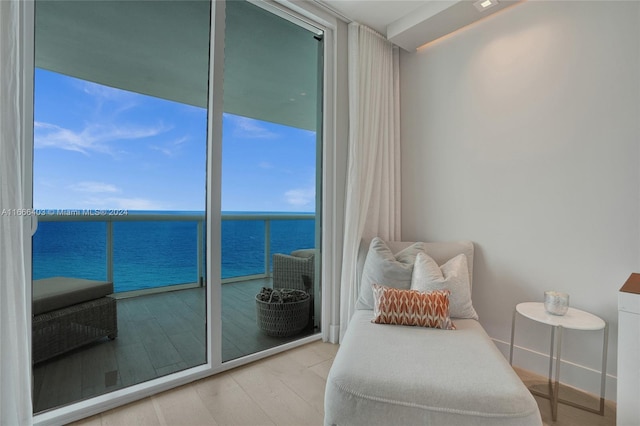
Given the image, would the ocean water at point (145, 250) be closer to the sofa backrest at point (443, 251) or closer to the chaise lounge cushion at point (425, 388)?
the sofa backrest at point (443, 251)

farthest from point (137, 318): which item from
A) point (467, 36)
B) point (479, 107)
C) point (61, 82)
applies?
point (467, 36)

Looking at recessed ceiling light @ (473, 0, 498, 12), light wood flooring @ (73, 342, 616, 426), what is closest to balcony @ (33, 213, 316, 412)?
light wood flooring @ (73, 342, 616, 426)

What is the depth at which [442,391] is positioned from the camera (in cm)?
116

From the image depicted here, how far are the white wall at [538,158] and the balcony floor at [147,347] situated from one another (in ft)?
5.41

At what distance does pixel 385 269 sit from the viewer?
84.3 inches

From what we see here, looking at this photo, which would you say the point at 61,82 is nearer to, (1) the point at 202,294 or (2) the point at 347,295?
(1) the point at 202,294

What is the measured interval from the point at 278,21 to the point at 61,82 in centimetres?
151

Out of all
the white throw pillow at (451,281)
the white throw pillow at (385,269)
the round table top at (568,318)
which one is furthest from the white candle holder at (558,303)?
the white throw pillow at (385,269)

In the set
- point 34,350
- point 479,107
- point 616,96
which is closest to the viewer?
point 34,350

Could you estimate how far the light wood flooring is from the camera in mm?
1610

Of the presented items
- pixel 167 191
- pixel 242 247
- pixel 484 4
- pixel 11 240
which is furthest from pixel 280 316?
pixel 484 4

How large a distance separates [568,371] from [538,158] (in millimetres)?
1355

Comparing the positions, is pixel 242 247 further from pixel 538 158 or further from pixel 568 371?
pixel 568 371

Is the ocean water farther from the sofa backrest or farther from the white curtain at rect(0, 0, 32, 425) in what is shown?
the sofa backrest
